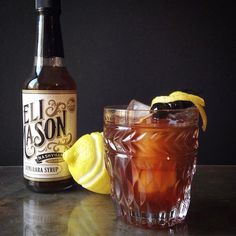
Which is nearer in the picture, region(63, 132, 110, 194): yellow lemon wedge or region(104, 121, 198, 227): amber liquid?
region(104, 121, 198, 227): amber liquid

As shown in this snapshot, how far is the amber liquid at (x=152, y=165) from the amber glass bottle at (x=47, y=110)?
0.48 ft

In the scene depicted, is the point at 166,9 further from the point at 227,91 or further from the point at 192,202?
the point at 192,202

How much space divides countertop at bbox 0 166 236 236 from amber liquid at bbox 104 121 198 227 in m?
0.03

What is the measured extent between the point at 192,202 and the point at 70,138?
240 mm

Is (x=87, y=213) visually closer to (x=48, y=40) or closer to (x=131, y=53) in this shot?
(x=48, y=40)

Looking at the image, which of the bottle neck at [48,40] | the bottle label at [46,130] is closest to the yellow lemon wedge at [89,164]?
the bottle label at [46,130]

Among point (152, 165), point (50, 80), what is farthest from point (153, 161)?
point (50, 80)

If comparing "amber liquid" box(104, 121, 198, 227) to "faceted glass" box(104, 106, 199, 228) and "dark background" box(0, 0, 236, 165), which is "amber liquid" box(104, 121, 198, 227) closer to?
"faceted glass" box(104, 106, 199, 228)

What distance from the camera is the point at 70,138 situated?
65cm

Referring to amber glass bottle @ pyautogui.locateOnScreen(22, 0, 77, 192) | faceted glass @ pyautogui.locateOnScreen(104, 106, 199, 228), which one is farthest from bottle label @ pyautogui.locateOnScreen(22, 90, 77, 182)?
faceted glass @ pyautogui.locateOnScreen(104, 106, 199, 228)

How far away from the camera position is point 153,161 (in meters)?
0.48

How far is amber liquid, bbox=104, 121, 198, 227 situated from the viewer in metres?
0.48

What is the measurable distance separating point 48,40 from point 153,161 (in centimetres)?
30

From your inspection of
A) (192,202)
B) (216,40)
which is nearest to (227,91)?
(216,40)
